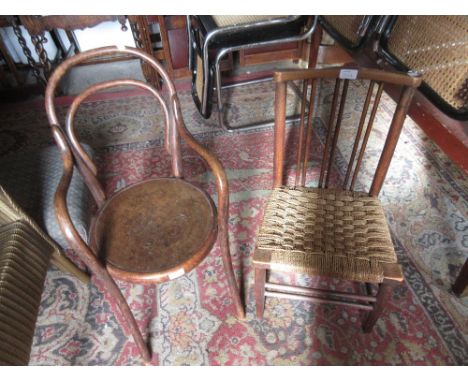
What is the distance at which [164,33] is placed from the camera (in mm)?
2385

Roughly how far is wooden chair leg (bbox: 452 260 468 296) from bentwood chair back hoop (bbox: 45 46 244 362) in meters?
0.88

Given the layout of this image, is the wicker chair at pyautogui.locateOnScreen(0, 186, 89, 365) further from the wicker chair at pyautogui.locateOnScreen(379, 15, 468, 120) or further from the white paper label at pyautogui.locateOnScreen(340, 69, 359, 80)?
the wicker chair at pyautogui.locateOnScreen(379, 15, 468, 120)

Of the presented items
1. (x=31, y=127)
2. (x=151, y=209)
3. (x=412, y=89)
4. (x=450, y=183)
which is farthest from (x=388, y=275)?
(x=31, y=127)

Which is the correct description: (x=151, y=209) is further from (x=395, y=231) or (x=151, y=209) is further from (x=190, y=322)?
(x=395, y=231)

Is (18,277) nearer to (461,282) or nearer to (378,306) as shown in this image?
(378,306)

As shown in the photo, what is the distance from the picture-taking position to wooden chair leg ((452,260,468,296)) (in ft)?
4.04

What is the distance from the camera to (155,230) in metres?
1.01

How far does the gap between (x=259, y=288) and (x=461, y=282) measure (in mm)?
819

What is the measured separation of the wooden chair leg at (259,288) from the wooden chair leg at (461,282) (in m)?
0.78

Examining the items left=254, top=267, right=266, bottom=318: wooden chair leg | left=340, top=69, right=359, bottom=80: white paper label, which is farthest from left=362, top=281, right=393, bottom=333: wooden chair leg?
left=340, top=69, right=359, bottom=80: white paper label

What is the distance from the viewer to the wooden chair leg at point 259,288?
1.05 meters

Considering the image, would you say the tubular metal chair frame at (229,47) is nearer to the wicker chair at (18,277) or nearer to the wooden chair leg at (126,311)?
the wicker chair at (18,277)

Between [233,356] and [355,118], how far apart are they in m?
1.71

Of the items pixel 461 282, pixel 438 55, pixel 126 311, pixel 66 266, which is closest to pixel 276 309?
pixel 126 311
